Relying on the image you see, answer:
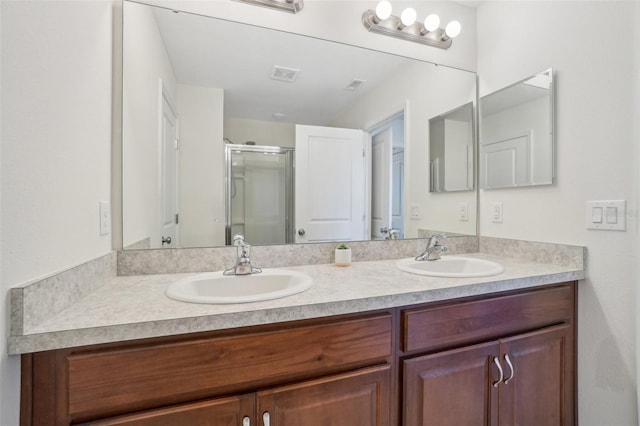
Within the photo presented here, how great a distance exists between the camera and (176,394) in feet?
2.42

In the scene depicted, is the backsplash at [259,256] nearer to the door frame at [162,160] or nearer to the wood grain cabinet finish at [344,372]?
the door frame at [162,160]

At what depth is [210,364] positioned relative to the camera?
29.9 inches

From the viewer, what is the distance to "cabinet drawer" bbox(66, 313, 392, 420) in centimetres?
68

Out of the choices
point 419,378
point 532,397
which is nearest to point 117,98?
point 419,378

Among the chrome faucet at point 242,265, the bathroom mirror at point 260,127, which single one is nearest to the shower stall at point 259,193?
the bathroom mirror at point 260,127

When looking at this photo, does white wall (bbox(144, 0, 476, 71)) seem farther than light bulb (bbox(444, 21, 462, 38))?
No

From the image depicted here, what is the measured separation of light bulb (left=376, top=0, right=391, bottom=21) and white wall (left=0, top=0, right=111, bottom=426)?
1217mm

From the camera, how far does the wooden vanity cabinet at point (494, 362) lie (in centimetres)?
99

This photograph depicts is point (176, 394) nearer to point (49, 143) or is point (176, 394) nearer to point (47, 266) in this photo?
point (47, 266)

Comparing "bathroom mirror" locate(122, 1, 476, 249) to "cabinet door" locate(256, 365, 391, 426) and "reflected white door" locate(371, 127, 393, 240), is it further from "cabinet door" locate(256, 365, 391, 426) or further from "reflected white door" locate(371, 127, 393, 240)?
"cabinet door" locate(256, 365, 391, 426)

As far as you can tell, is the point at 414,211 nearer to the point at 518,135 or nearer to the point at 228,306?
the point at 518,135

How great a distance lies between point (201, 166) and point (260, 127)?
330 mm

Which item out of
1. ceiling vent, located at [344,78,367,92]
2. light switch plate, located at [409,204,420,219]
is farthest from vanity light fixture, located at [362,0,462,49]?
light switch plate, located at [409,204,420,219]

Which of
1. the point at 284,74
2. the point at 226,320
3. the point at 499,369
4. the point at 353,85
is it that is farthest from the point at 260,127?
the point at 499,369
